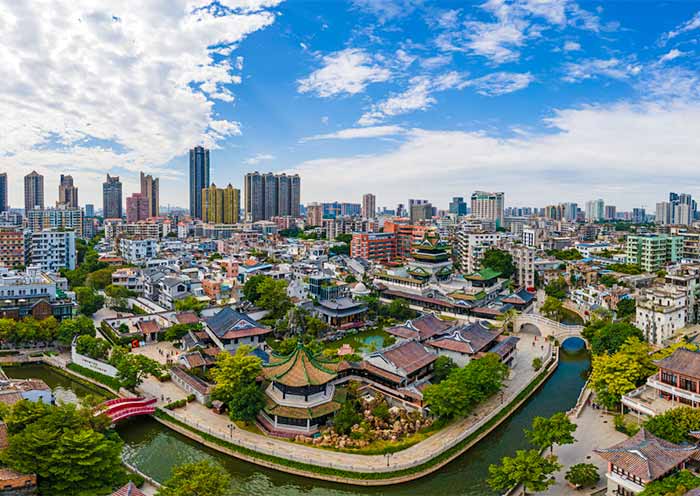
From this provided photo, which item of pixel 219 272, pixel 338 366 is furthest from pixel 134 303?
pixel 338 366

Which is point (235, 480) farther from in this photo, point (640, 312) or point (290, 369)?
point (640, 312)

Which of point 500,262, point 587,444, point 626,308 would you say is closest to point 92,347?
point 587,444

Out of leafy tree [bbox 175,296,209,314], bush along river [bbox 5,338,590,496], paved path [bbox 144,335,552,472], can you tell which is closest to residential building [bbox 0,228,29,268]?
leafy tree [bbox 175,296,209,314]

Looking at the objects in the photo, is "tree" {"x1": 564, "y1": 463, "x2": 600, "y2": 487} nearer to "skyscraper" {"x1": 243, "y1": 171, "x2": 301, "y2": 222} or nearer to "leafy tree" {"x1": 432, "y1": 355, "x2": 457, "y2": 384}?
"leafy tree" {"x1": 432, "y1": 355, "x2": 457, "y2": 384}

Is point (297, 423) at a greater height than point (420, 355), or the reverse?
point (420, 355)

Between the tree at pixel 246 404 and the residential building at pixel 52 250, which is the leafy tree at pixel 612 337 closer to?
the tree at pixel 246 404
